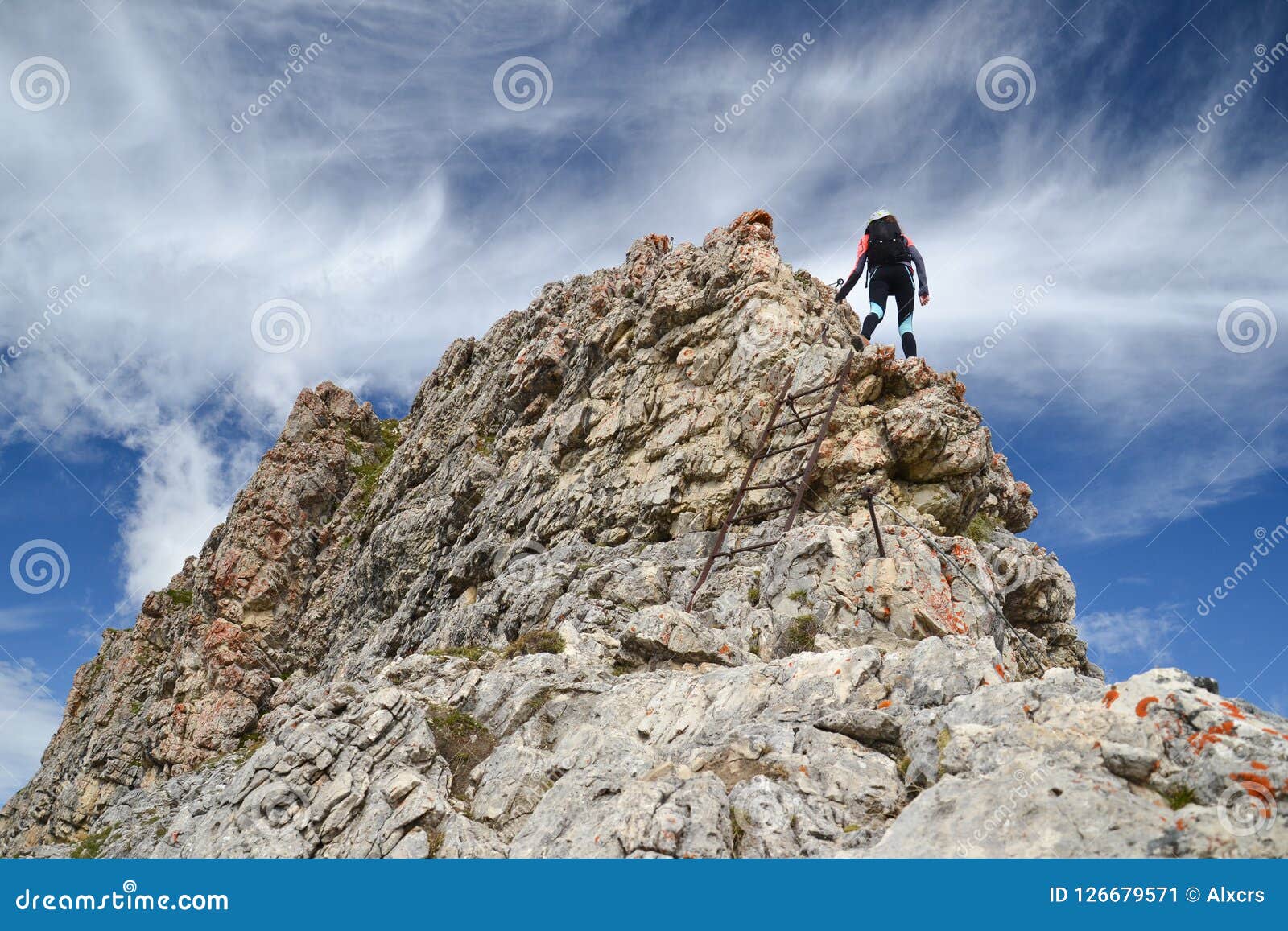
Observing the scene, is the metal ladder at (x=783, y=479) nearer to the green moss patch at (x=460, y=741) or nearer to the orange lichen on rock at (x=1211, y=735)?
the green moss patch at (x=460, y=741)

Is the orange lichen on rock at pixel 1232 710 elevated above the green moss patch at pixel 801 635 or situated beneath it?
situated beneath

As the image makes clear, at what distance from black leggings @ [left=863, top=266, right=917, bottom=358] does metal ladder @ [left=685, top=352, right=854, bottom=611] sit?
142 centimetres

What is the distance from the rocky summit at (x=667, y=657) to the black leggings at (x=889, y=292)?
5.96ft

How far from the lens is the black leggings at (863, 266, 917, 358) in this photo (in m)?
23.6

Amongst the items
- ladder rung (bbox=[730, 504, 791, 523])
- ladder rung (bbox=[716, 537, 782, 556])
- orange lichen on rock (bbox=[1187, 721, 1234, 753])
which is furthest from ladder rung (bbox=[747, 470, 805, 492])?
orange lichen on rock (bbox=[1187, 721, 1234, 753])

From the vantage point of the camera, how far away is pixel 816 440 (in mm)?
20766

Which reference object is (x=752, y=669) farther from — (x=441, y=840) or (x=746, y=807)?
(x=441, y=840)

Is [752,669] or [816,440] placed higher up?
[816,440]

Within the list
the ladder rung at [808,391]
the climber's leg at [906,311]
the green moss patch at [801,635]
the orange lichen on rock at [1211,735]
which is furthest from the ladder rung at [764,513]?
the orange lichen on rock at [1211,735]

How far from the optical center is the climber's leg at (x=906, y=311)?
938 inches

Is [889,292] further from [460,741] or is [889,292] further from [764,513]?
[460,741]

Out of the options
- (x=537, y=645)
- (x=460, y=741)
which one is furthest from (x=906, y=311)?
(x=460, y=741)

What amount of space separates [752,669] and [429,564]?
30.8 m

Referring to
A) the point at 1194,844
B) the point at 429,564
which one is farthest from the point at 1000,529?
the point at 429,564
